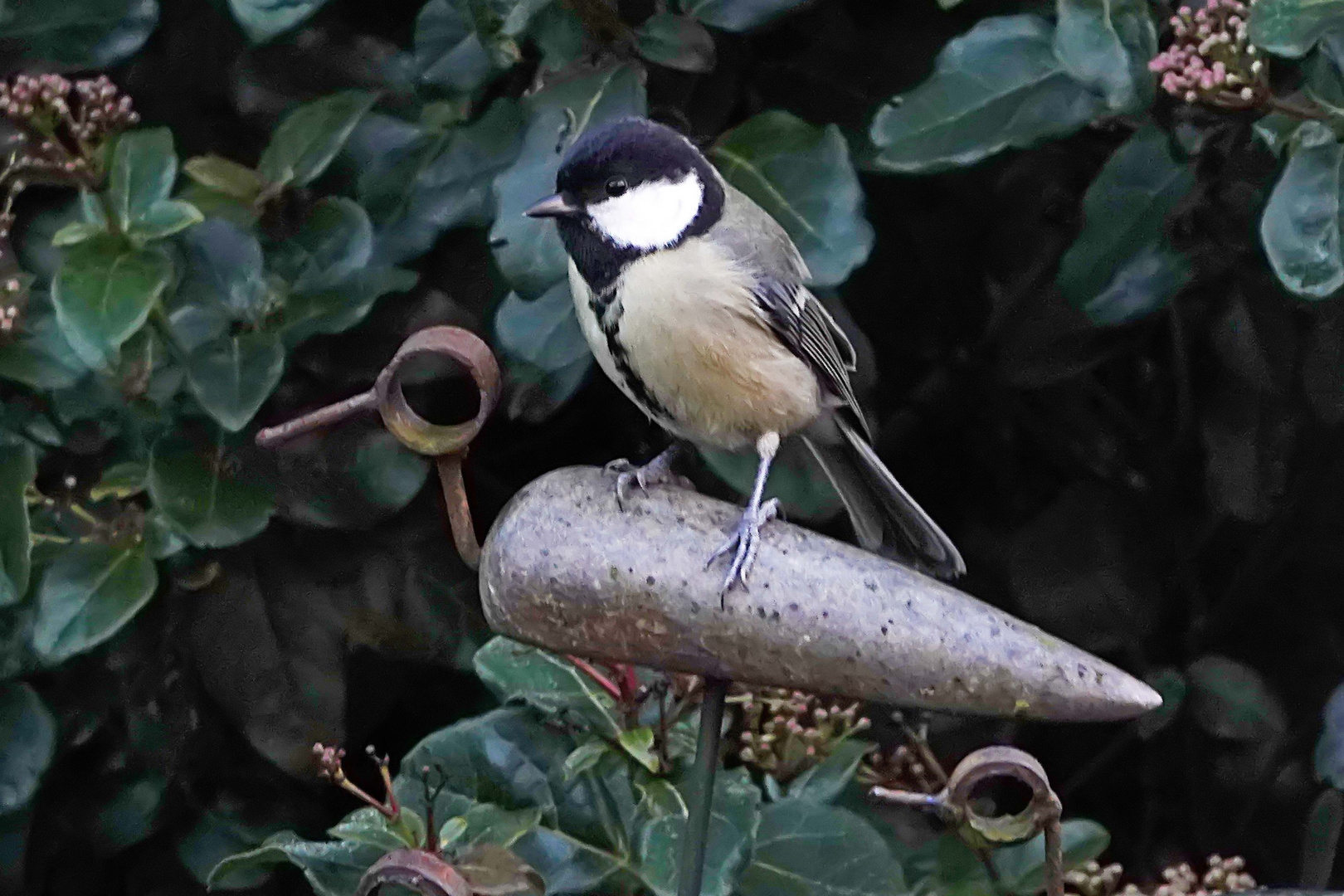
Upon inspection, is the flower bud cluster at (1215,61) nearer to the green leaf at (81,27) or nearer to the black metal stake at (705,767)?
the black metal stake at (705,767)

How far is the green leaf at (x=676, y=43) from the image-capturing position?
1.18 metres

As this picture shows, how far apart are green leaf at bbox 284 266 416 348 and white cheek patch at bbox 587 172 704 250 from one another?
0.71 ft

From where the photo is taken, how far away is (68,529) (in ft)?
4.34

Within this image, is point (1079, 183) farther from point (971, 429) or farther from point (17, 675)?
point (17, 675)

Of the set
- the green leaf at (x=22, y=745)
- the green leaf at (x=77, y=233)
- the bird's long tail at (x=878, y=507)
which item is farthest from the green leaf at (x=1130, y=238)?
the green leaf at (x=22, y=745)

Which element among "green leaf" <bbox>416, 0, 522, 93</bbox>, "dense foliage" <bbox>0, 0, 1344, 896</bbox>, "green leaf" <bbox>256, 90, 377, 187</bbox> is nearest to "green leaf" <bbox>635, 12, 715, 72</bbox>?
"dense foliage" <bbox>0, 0, 1344, 896</bbox>

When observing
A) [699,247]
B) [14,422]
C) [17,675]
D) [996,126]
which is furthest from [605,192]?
[17,675]

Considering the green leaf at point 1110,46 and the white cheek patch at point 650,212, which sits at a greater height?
the green leaf at point 1110,46

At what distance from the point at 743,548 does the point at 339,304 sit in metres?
0.54

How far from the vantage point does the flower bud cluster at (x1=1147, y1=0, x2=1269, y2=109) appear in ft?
3.52

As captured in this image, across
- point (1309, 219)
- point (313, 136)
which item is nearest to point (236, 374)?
point (313, 136)

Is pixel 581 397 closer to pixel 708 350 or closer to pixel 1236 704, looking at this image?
pixel 708 350

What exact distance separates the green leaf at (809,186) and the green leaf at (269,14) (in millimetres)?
346

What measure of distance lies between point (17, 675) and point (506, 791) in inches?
19.5
